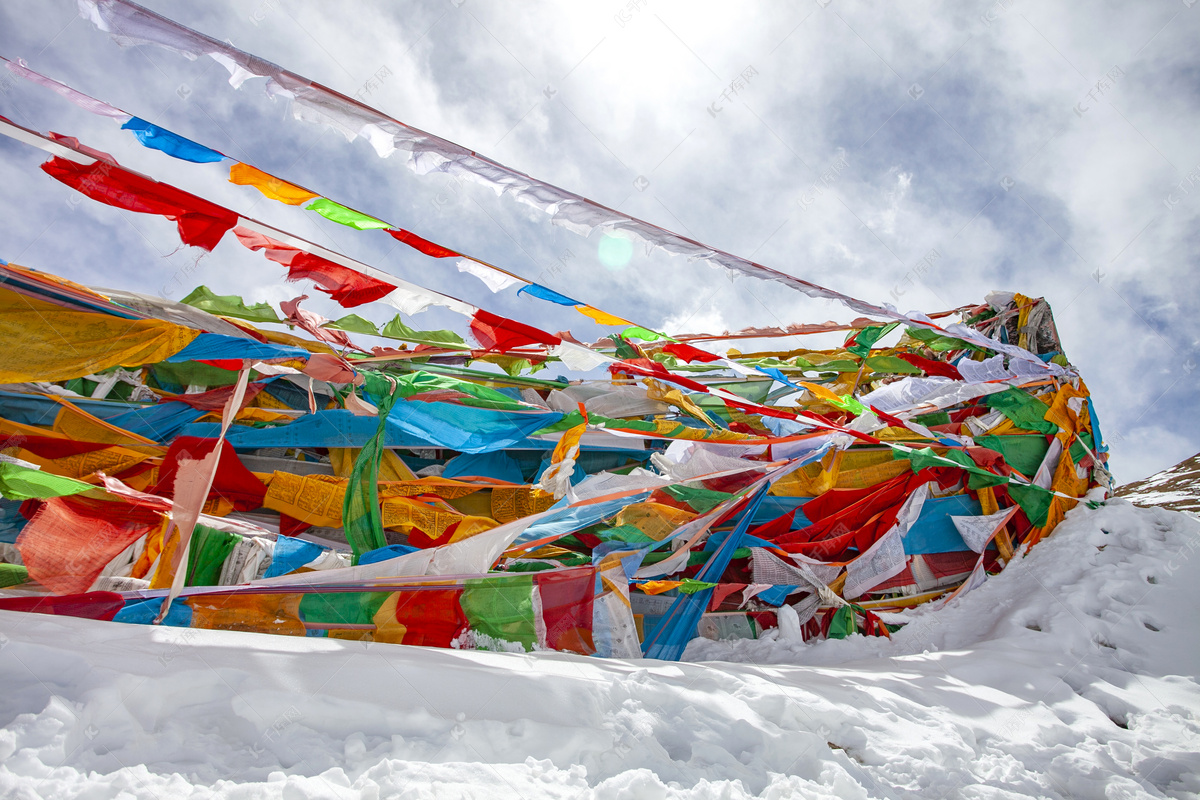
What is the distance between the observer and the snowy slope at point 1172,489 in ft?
19.2

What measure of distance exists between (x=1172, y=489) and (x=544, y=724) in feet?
29.8

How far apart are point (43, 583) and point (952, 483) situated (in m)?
6.06

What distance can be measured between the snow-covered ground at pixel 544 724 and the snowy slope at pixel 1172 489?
4052mm

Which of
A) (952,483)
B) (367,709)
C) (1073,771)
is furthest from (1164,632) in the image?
(367,709)

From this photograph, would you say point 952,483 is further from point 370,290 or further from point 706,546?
point 370,290

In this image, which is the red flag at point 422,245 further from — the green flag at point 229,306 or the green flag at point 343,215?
the green flag at point 229,306

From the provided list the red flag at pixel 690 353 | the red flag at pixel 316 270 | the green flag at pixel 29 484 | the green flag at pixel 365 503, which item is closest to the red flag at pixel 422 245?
the red flag at pixel 316 270

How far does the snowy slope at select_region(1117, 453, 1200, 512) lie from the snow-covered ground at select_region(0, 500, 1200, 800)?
4.05 meters

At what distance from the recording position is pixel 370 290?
3.08 meters

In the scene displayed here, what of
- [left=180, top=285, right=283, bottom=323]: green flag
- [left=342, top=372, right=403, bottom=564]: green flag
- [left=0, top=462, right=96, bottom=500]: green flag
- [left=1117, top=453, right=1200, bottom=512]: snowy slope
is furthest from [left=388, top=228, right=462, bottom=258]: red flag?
[left=1117, top=453, right=1200, bottom=512]: snowy slope

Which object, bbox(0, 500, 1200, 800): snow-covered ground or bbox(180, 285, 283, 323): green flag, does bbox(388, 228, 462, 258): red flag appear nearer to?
bbox(0, 500, 1200, 800): snow-covered ground

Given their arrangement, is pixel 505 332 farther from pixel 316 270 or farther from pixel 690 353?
pixel 690 353

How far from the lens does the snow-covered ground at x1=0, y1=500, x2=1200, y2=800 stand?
140cm

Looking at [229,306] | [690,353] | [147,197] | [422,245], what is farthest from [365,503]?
[229,306]
